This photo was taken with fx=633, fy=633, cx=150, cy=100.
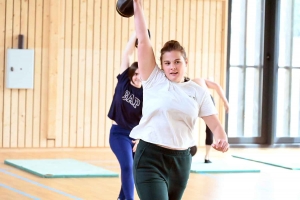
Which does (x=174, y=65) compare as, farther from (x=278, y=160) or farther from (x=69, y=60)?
(x=69, y=60)

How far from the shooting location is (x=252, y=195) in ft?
22.8

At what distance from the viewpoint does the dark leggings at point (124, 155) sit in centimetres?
571

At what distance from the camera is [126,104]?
18.6 feet

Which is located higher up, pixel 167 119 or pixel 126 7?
pixel 126 7

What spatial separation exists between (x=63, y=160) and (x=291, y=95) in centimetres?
503

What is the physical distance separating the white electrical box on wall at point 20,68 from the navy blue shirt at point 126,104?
4.72m

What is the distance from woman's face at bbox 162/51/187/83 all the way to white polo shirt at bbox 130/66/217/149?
0.11ft

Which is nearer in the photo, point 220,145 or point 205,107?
point 220,145

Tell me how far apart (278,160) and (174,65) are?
6724mm

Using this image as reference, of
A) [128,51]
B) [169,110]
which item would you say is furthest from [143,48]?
[128,51]

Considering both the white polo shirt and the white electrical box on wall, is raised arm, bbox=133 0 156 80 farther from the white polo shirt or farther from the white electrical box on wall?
the white electrical box on wall

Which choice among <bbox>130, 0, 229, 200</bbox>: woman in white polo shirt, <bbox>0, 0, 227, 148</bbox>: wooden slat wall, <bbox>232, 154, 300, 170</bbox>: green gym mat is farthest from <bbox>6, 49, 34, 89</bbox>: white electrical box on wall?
<bbox>130, 0, 229, 200</bbox>: woman in white polo shirt

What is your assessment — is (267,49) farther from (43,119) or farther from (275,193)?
(275,193)

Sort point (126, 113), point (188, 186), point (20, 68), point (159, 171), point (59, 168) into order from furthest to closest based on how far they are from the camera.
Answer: point (20, 68), point (59, 168), point (188, 186), point (126, 113), point (159, 171)
